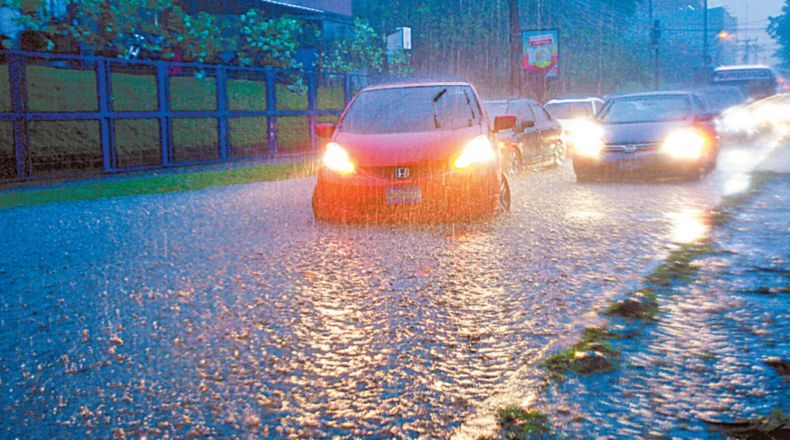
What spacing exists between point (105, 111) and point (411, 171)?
9.21 metres

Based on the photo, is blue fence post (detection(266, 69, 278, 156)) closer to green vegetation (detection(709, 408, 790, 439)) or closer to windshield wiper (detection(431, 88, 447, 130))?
windshield wiper (detection(431, 88, 447, 130))

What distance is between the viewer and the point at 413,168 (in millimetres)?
9125

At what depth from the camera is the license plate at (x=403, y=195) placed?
29.8ft

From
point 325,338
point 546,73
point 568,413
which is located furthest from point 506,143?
point 546,73

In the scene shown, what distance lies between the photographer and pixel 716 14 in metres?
127

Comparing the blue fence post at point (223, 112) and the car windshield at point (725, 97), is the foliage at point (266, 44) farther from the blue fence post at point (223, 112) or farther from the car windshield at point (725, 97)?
the car windshield at point (725, 97)

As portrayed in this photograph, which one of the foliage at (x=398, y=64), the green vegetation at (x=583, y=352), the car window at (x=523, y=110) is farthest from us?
the foliage at (x=398, y=64)

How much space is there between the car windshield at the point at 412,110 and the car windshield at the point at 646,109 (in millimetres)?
5166

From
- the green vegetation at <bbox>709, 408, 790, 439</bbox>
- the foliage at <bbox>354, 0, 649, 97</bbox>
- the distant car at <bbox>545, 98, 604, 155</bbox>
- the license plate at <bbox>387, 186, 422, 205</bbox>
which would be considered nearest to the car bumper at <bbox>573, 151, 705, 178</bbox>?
the license plate at <bbox>387, 186, 422, 205</bbox>

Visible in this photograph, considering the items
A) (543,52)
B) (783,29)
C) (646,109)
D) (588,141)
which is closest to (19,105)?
(588,141)

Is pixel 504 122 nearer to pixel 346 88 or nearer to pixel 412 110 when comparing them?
pixel 412 110

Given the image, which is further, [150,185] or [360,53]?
[360,53]

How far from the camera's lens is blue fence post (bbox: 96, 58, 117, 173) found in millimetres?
16125


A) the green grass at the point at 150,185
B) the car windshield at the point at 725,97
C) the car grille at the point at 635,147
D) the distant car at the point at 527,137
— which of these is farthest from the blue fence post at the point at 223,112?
the car windshield at the point at 725,97
